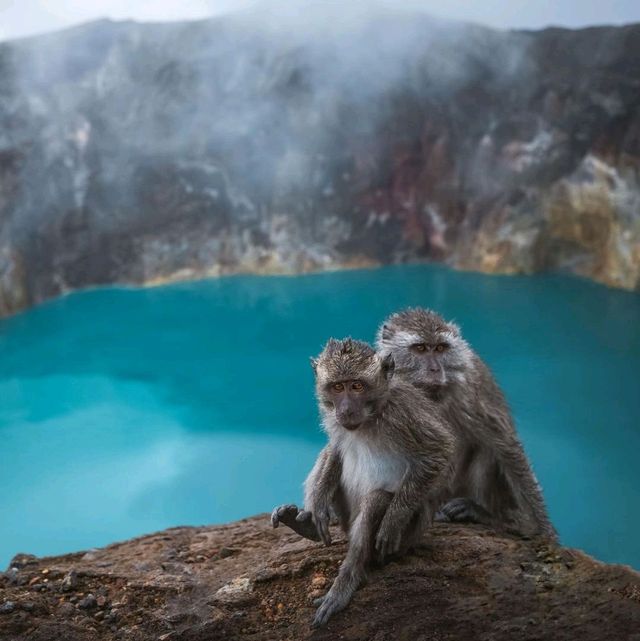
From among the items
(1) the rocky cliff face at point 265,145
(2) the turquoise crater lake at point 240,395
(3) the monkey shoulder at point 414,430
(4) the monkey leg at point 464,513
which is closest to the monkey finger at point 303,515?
(3) the monkey shoulder at point 414,430

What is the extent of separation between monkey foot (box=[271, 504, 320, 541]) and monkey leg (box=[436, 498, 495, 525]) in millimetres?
794

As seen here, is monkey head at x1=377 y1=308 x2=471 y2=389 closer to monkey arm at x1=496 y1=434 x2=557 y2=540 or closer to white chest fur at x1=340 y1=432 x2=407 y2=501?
monkey arm at x1=496 y1=434 x2=557 y2=540

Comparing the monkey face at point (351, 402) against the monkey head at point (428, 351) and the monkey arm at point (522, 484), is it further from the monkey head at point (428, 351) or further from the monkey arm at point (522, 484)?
the monkey arm at point (522, 484)

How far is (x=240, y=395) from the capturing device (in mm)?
10133

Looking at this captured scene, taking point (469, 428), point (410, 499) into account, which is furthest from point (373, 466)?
point (469, 428)

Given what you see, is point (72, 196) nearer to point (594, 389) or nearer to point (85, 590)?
point (594, 389)

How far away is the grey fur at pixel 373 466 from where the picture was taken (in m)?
3.21

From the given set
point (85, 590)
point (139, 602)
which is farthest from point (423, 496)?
point (85, 590)

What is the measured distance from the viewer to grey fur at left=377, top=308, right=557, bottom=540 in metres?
4.03

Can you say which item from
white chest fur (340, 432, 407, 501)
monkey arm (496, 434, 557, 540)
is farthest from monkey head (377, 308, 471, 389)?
white chest fur (340, 432, 407, 501)

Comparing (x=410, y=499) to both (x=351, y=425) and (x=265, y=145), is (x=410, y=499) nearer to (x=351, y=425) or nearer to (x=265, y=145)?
(x=351, y=425)

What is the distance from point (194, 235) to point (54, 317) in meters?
3.55

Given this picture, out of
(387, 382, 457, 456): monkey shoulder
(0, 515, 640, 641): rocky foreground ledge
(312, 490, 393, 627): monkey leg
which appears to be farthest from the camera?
(387, 382, 457, 456): monkey shoulder

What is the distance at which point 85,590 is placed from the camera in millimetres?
3531
